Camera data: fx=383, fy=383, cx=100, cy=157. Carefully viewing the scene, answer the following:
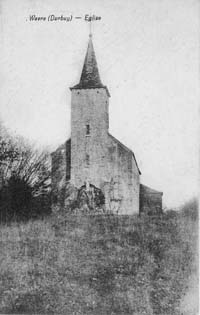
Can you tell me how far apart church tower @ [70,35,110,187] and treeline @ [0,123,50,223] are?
212 inches

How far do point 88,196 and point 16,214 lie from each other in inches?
299

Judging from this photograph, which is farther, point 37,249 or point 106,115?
point 106,115

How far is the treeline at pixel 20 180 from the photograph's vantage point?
15494 millimetres

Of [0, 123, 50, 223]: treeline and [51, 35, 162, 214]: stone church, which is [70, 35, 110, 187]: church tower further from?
[0, 123, 50, 223]: treeline

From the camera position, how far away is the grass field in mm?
9766

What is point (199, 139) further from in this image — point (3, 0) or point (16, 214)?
point (16, 214)

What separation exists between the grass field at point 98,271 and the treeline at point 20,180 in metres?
1.58

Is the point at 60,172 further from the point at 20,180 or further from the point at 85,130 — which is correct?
the point at 20,180

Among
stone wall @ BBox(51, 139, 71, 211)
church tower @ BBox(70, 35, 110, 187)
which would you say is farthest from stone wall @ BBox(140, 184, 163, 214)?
stone wall @ BBox(51, 139, 71, 211)

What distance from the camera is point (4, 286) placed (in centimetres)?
1020

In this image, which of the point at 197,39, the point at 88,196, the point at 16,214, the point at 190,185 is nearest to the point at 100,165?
the point at 88,196

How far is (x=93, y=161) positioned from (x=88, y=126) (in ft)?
8.49

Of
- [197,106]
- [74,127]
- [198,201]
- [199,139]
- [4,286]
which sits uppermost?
[74,127]

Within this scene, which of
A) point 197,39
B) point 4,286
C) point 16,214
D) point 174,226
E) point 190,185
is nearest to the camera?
point 4,286
